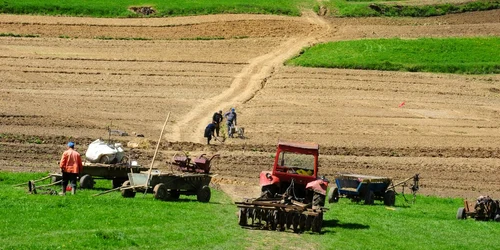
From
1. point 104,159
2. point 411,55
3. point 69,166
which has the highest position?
point 411,55

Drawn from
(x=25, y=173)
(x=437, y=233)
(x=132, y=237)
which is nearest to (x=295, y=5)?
(x=25, y=173)

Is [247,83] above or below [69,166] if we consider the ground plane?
above

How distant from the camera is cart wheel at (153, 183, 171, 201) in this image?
25.5 metres

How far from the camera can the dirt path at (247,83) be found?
143ft

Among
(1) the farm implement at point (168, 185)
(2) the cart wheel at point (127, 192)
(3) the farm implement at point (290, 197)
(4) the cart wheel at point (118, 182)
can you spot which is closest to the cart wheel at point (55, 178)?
(4) the cart wheel at point (118, 182)

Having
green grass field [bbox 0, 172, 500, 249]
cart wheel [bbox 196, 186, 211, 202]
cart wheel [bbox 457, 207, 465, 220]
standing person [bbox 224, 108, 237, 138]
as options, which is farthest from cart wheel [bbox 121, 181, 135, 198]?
standing person [bbox 224, 108, 237, 138]

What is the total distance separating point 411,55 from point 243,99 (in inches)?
646

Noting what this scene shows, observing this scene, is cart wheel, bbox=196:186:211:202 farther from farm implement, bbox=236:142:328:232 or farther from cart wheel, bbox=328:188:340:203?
cart wheel, bbox=328:188:340:203

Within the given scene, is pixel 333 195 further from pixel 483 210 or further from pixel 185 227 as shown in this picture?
pixel 185 227

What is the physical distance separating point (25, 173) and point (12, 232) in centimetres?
1215

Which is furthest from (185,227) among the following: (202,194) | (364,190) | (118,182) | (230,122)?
(230,122)

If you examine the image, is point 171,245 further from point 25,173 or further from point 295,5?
point 295,5

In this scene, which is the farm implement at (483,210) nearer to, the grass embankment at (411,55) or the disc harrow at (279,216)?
the disc harrow at (279,216)

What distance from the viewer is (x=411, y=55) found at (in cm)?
6256
